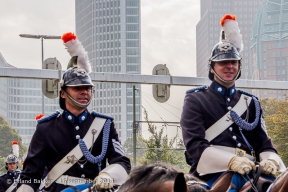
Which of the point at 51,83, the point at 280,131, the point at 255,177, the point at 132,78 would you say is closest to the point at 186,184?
the point at 255,177

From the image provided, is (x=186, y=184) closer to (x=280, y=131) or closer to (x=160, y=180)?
(x=160, y=180)

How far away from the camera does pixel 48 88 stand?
14.3 metres

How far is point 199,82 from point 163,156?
786cm

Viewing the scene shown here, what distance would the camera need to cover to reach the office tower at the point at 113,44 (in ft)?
346

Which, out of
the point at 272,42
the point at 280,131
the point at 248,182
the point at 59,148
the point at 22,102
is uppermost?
the point at 272,42

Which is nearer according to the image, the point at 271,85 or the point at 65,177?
the point at 65,177

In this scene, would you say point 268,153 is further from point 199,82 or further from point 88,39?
point 88,39

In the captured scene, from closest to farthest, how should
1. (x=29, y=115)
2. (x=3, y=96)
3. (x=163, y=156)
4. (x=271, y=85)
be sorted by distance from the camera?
(x=271, y=85), (x=163, y=156), (x=3, y=96), (x=29, y=115)

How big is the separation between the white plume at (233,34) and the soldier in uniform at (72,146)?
1.64m

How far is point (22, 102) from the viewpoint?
10775 cm

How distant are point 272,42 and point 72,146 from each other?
150 metres

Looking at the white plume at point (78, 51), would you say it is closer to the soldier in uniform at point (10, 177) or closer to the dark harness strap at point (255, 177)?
the dark harness strap at point (255, 177)

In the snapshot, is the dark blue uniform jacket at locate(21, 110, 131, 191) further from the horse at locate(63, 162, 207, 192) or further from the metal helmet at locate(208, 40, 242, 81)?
the horse at locate(63, 162, 207, 192)

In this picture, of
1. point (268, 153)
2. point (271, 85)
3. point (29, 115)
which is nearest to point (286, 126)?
point (271, 85)
